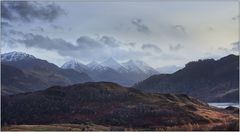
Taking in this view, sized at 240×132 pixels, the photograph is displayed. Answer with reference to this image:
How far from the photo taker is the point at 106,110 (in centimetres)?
13412

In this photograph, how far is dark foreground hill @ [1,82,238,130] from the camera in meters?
113

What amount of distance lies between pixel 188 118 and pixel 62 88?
69.2 m

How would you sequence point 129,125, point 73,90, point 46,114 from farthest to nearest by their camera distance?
point 73,90 < point 46,114 < point 129,125

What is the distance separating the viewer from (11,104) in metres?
148

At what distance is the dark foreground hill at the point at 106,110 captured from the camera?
113 m

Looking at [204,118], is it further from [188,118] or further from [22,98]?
[22,98]

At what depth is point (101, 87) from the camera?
6850 inches

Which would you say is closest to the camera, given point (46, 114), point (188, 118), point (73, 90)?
point (188, 118)

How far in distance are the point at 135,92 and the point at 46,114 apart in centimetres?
4706

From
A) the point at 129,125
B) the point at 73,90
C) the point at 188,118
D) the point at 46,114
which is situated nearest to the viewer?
the point at 129,125

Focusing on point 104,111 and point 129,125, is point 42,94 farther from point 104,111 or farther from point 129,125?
point 129,125

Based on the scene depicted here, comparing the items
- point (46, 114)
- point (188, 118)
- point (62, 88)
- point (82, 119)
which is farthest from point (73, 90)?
point (188, 118)

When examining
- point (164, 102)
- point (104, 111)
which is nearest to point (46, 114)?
point (104, 111)

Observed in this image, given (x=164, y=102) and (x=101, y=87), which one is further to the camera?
(x=101, y=87)
